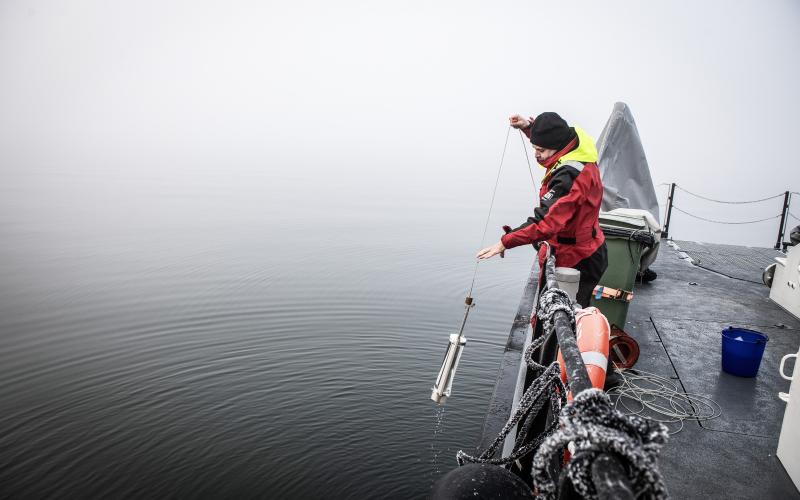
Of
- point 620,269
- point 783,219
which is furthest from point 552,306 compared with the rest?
point 783,219

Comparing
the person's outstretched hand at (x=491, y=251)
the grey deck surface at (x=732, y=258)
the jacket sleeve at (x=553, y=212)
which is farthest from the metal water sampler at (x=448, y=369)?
the grey deck surface at (x=732, y=258)

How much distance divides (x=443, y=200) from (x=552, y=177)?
3956 centimetres

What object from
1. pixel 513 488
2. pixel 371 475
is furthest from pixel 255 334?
pixel 513 488

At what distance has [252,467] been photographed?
6480 millimetres

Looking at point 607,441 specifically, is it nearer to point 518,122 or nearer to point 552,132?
point 552,132

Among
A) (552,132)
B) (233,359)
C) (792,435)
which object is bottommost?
(233,359)

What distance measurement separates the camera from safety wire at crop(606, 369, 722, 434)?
3.59 meters

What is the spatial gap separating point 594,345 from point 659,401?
4.48 feet

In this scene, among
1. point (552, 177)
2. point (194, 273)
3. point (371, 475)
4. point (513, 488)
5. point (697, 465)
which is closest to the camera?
point (513, 488)

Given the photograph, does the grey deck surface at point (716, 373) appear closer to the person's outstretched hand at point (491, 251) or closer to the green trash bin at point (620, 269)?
the green trash bin at point (620, 269)

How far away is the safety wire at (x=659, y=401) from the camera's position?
3.59 metres

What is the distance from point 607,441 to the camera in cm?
109

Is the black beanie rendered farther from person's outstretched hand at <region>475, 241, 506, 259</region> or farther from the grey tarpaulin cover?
the grey tarpaulin cover

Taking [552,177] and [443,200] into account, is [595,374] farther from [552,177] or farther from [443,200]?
[443,200]
